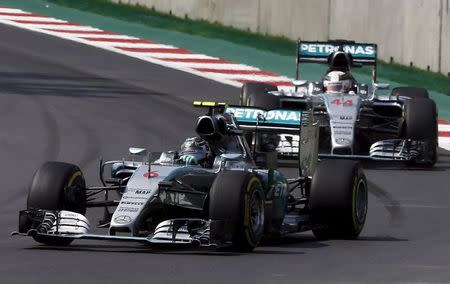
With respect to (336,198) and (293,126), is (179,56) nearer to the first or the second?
(293,126)

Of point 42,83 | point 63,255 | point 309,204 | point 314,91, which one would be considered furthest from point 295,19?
point 63,255

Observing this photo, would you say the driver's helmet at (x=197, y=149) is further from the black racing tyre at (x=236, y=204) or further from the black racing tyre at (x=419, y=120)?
the black racing tyre at (x=419, y=120)

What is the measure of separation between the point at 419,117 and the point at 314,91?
6.02ft

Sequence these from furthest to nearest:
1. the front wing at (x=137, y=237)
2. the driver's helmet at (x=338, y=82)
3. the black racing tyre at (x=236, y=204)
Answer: the driver's helmet at (x=338, y=82), the black racing tyre at (x=236, y=204), the front wing at (x=137, y=237)

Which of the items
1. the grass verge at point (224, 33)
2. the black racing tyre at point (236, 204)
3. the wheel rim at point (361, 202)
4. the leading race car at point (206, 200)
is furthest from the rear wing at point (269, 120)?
the grass verge at point (224, 33)

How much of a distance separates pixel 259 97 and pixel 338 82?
3.98 ft

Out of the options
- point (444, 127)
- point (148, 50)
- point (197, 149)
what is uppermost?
point (148, 50)

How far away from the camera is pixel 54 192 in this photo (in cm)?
1373

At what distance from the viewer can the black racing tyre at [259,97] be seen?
74.9 ft

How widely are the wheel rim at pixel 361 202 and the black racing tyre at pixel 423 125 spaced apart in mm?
7072

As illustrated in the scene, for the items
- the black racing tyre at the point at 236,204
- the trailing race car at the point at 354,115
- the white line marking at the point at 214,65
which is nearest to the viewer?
the black racing tyre at the point at 236,204

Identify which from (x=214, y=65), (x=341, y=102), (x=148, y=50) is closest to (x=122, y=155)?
(x=341, y=102)

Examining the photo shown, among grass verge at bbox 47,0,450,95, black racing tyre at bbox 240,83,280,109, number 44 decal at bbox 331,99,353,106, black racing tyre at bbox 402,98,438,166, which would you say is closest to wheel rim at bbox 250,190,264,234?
number 44 decal at bbox 331,99,353,106

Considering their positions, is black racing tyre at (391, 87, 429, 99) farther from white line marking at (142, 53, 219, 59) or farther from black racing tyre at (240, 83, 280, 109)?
white line marking at (142, 53, 219, 59)
